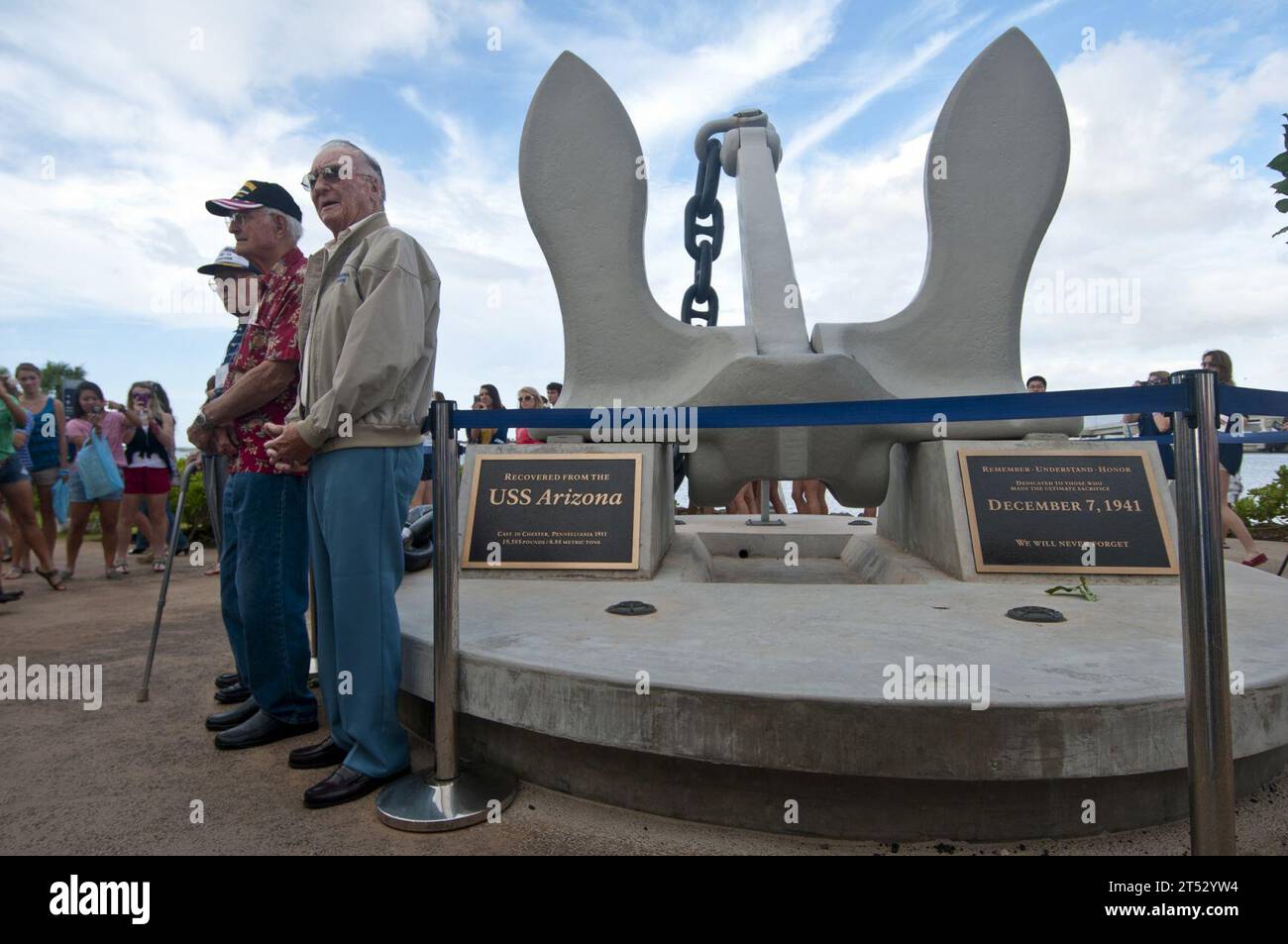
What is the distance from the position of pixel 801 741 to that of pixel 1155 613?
169 centimetres

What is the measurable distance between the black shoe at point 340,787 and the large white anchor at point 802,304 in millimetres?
2433

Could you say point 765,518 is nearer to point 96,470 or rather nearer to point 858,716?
point 858,716

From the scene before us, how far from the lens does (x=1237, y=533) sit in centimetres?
588

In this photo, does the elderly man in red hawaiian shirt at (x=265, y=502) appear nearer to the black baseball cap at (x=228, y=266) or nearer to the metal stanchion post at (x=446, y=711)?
the black baseball cap at (x=228, y=266)

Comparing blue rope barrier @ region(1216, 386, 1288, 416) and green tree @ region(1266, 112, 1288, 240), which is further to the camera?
green tree @ region(1266, 112, 1288, 240)

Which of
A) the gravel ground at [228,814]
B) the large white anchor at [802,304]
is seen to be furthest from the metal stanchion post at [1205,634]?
the large white anchor at [802,304]

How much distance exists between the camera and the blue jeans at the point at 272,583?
2.52 meters

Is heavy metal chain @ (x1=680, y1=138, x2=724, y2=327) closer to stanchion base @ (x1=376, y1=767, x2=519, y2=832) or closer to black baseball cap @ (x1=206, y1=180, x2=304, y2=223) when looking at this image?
black baseball cap @ (x1=206, y1=180, x2=304, y2=223)

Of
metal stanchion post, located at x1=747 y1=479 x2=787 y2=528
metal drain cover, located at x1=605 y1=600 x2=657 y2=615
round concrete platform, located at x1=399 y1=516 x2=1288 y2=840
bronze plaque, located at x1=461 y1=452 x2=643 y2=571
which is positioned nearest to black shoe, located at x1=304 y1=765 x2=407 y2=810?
round concrete platform, located at x1=399 y1=516 x2=1288 y2=840

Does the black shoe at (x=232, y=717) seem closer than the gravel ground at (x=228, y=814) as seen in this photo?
No

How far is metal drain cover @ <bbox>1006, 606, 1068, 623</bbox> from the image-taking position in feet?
8.70

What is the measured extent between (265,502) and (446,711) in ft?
3.09
